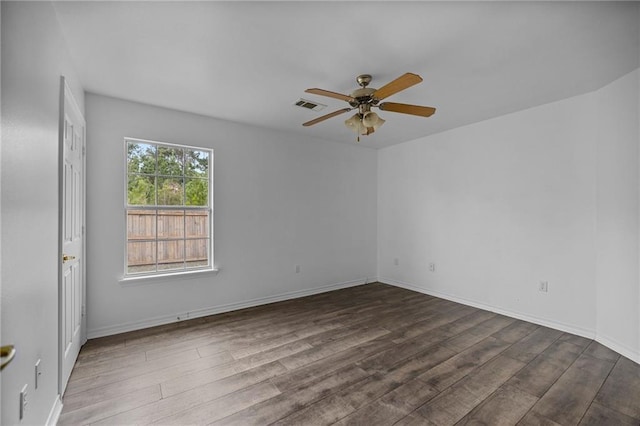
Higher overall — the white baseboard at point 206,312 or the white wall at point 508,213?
the white wall at point 508,213

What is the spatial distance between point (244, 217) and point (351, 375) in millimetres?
2509

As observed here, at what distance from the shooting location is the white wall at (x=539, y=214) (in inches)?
111

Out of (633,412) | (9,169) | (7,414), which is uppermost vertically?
(9,169)

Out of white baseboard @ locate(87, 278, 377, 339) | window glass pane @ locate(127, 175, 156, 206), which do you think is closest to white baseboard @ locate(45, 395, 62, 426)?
white baseboard @ locate(87, 278, 377, 339)

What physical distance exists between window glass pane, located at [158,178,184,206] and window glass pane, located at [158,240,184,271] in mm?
482

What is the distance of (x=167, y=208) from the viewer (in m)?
3.56

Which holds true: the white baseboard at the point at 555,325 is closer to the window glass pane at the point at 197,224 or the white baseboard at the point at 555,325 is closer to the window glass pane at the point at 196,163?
the window glass pane at the point at 197,224

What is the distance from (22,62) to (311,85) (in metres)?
2.09

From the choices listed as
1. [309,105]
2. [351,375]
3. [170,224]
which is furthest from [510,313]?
[170,224]

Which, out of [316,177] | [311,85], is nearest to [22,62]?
[311,85]

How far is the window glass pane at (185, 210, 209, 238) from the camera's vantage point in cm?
375

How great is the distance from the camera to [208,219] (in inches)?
152

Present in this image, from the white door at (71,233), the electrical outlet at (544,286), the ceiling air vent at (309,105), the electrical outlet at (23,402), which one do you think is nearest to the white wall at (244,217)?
the white door at (71,233)

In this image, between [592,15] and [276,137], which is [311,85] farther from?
[592,15]
